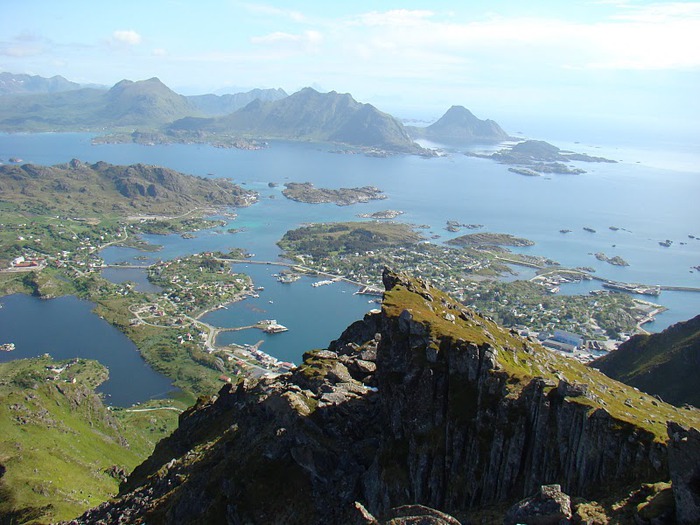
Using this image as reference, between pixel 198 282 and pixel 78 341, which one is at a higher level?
pixel 198 282

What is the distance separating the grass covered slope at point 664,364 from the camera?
222 ft

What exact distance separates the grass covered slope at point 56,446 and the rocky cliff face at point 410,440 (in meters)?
13.4

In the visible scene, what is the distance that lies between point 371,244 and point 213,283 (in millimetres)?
61892

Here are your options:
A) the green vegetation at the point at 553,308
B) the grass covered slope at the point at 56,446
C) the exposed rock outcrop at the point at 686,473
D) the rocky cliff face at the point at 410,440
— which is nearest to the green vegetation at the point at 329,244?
the green vegetation at the point at 553,308

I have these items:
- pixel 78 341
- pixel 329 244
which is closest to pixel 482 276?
pixel 329 244

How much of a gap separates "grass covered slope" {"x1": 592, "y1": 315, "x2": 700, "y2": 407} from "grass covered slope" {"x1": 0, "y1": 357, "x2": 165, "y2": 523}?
62.9 meters

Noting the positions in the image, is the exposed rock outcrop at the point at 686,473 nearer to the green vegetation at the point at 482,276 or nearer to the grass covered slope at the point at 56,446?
the grass covered slope at the point at 56,446

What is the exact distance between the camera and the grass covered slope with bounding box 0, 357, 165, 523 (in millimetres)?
51156

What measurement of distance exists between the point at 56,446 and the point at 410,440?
53504 millimetres

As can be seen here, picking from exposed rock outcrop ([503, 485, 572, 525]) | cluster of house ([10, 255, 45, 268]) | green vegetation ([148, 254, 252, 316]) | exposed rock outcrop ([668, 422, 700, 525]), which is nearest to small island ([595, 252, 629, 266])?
green vegetation ([148, 254, 252, 316])

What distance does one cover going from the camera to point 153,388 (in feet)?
320

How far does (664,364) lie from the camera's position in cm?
7288

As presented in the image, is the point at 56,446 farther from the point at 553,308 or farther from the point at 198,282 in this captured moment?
the point at 553,308

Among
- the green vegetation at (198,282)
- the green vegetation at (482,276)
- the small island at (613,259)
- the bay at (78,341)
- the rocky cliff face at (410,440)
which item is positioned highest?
the rocky cliff face at (410,440)
